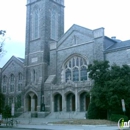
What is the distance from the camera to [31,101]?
5009cm

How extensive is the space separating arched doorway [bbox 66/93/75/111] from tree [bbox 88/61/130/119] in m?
11.2

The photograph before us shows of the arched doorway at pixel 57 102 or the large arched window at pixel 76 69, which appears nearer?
the large arched window at pixel 76 69

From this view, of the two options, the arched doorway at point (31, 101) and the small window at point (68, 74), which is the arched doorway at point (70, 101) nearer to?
the small window at point (68, 74)

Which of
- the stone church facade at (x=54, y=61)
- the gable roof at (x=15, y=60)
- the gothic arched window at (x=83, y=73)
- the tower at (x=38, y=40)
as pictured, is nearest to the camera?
the stone church facade at (x=54, y=61)

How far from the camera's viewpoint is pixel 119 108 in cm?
3081

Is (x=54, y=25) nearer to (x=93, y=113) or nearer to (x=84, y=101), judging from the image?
(x=84, y=101)

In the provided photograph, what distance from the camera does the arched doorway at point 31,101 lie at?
163 ft

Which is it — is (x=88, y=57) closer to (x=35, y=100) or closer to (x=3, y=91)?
(x=35, y=100)

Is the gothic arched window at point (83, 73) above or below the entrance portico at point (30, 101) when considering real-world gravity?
above

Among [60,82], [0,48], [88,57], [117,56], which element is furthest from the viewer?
[60,82]

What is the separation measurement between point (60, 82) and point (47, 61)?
5673 millimetres

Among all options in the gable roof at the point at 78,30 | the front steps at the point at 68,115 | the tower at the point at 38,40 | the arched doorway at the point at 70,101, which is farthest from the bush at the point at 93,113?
the tower at the point at 38,40

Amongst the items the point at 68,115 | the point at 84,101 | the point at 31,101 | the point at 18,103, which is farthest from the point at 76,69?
the point at 18,103

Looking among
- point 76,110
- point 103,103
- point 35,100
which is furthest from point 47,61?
point 103,103
